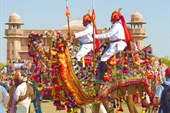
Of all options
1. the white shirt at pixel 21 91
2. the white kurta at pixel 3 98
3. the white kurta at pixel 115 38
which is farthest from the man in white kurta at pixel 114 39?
the white kurta at pixel 3 98

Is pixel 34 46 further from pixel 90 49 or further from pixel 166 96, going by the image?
pixel 166 96

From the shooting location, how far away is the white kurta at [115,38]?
1158 cm

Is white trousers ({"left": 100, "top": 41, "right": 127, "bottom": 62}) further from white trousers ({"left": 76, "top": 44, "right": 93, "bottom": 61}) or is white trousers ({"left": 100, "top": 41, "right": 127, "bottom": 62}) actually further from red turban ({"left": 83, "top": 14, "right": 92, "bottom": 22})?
red turban ({"left": 83, "top": 14, "right": 92, "bottom": 22})

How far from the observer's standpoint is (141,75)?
11984mm

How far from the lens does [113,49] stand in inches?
460

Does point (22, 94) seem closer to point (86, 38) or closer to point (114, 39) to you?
point (86, 38)

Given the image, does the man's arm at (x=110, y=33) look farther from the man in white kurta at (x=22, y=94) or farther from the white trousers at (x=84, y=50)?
the man in white kurta at (x=22, y=94)

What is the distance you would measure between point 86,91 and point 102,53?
3.52 feet

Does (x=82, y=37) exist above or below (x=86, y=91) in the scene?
above

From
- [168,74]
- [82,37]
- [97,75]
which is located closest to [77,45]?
[82,37]

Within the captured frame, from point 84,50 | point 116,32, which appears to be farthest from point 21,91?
point 116,32

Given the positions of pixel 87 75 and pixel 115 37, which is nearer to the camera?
pixel 87 75

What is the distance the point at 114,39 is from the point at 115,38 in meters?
0.04

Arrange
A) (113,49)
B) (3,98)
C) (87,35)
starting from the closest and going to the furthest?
(3,98)
(113,49)
(87,35)
